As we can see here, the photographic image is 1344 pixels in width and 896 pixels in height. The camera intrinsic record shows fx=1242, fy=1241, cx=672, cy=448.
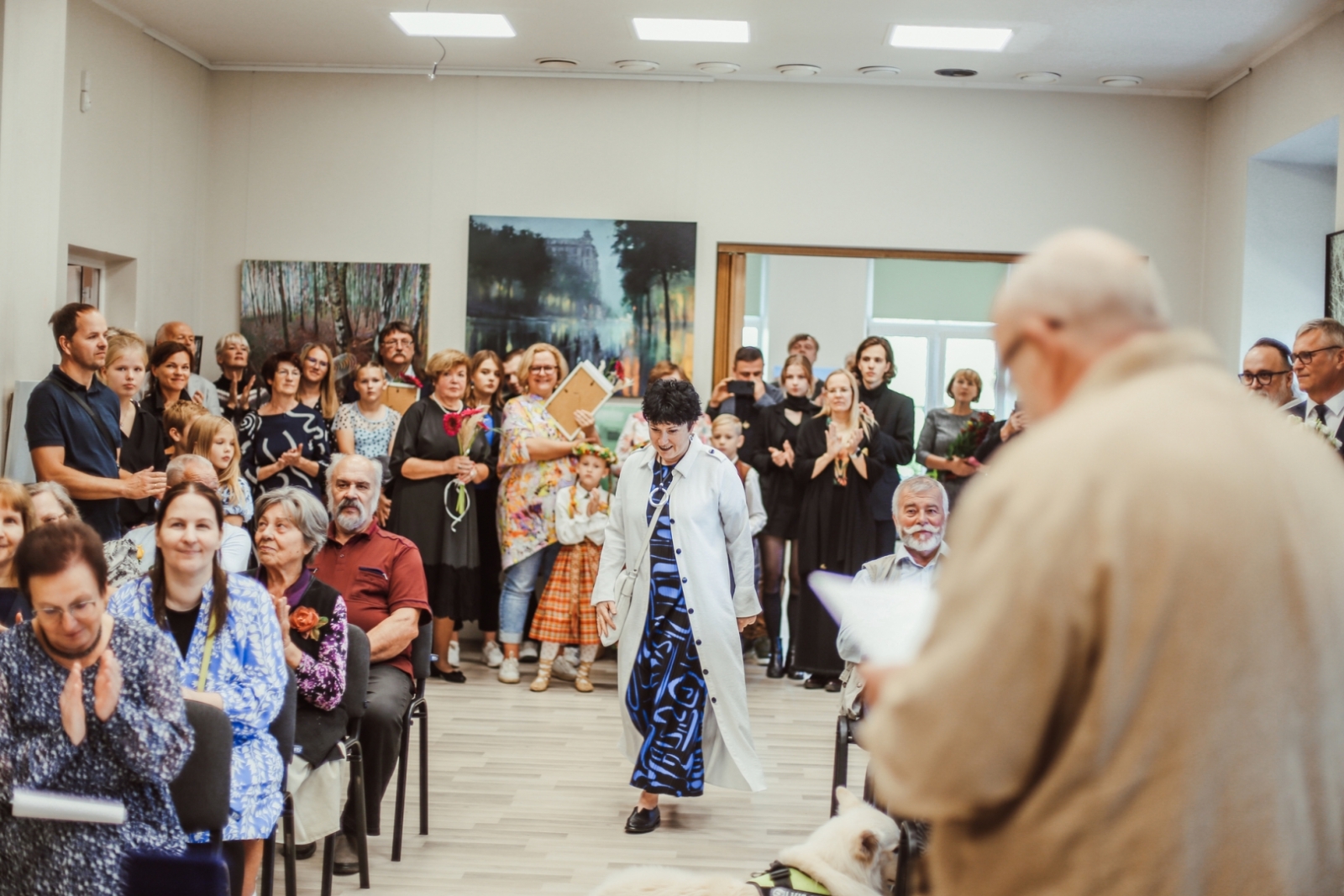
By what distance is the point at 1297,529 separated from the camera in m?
1.31

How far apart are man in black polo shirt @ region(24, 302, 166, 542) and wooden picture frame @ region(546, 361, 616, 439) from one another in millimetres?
2363

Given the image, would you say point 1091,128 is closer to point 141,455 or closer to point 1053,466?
point 141,455

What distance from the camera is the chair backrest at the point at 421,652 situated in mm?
4402

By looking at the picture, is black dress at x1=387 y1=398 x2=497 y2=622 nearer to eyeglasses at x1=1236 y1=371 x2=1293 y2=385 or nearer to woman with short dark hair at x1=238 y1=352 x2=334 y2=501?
woman with short dark hair at x1=238 y1=352 x2=334 y2=501

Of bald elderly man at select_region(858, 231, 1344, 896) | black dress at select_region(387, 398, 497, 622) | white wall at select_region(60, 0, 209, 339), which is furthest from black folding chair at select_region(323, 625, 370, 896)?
white wall at select_region(60, 0, 209, 339)

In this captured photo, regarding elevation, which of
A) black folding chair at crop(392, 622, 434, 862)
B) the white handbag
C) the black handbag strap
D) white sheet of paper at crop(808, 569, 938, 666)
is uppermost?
the black handbag strap

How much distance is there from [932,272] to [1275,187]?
6.58 metres

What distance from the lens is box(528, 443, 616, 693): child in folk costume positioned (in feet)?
22.8

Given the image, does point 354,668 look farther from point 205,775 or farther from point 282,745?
point 205,775

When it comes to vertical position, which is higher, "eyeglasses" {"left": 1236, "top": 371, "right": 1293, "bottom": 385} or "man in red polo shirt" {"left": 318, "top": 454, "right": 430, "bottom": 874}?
"eyeglasses" {"left": 1236, "top": 371, "right": 1293, "bottom": 385}

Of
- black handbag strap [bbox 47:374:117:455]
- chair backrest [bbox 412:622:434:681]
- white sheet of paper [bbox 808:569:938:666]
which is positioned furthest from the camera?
black handbag strap [bbox 47:374:117:455]

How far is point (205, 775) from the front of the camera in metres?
2.81

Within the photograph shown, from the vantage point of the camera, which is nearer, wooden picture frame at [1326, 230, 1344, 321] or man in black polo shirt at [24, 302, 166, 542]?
man in black polo shirt at [24, 302, 166, 542]

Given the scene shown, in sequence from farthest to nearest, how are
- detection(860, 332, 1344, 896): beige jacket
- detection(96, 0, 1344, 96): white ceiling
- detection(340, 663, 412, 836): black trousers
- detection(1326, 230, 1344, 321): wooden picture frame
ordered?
1. detection(96, 0, 1344, 96): white ceiling
2. detection(1326, 230, 1344, 321): wooden picture frame
3. detection(340, 663, 412, 836): black trousers
4. detection(860, 332, 1344, 896): beige jacket
